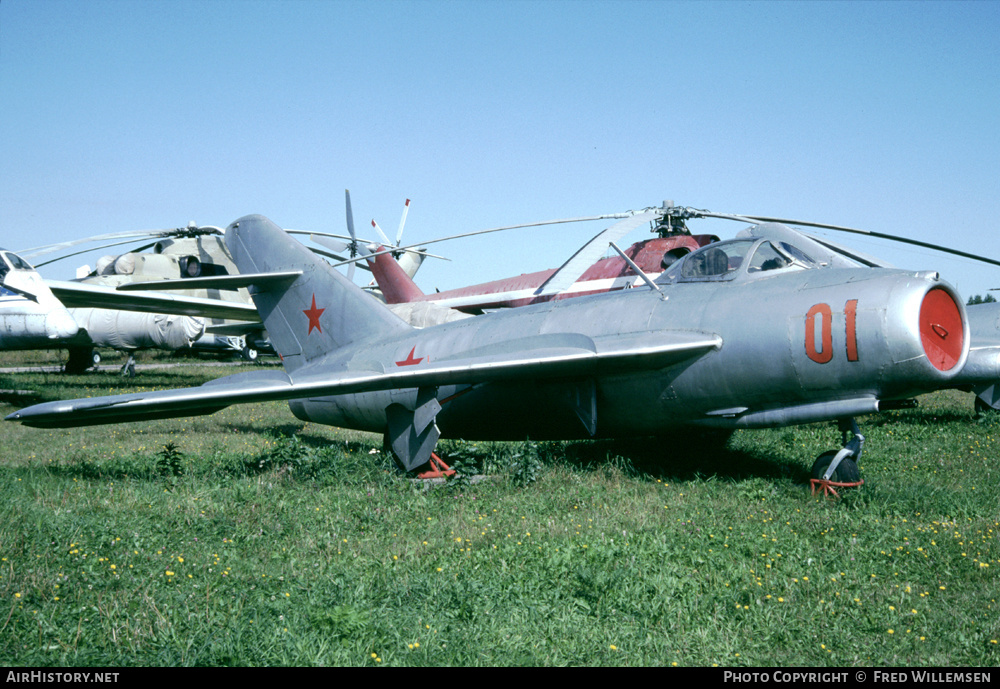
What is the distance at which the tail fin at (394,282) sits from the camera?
70.8ft

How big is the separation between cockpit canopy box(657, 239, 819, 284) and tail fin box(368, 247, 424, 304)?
1377 cm

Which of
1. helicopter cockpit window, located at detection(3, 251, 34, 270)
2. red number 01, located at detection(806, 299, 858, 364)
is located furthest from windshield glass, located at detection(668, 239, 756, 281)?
helicopter cockpit window, located at detection(3, 251, 34, 270)

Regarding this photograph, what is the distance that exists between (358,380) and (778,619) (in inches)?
201

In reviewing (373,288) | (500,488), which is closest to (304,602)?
(500,488)

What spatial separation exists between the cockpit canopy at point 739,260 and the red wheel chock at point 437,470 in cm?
364

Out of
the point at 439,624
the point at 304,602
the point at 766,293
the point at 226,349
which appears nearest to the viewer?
the point at 439,624

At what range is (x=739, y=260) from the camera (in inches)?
321

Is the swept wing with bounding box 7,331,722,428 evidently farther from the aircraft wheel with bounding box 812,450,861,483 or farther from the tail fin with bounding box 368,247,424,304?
the tail fin with bounding box 368,247,424,304

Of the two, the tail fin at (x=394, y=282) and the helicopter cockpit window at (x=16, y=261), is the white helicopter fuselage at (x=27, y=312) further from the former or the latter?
the tail fin at (x=394, y=282)

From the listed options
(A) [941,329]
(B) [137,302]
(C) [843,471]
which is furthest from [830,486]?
(B) [137,302]

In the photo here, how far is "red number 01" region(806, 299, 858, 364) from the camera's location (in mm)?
6777

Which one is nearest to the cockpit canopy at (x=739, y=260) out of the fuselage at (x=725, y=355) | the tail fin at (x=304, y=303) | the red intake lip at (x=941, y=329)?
the fuselage at (x=725, y=355)
